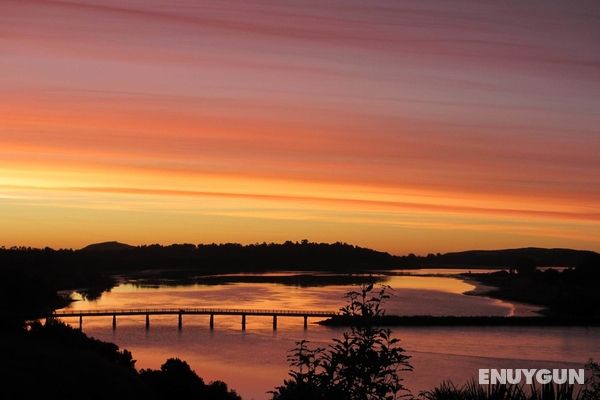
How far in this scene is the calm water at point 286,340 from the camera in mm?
44750

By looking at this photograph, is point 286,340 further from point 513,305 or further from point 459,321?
point 513,305

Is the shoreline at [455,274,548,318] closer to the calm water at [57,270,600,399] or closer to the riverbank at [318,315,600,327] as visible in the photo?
the calm water at [57,270,600,399]

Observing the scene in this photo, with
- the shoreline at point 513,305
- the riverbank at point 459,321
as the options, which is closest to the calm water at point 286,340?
the shoreline at point 513,305

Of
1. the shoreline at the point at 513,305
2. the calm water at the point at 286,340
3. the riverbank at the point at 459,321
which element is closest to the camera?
the calm water at the point at 286,340

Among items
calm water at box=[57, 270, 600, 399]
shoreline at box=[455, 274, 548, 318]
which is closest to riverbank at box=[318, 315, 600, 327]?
calm water at box=[57, 270, 600, 399]

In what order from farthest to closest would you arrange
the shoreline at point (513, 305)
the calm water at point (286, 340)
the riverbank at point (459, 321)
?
the shoreline at point (513, 305)
the riverbank at point (459, 321)
the calm water at point (286, 340)

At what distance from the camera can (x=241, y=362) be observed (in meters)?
47.3

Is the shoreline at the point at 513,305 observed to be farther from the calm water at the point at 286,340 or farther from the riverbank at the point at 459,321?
the riverbank at the point at 459,321

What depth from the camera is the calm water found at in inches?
1762

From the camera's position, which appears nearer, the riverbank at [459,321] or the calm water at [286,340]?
the calm water at [286,340]

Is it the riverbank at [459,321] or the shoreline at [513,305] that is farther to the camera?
the shoreline at [513,305]

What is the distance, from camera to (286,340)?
198 ft

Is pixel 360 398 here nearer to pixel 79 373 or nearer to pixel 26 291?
pixel 79 373

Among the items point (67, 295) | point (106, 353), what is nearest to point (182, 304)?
point (67, 295)
